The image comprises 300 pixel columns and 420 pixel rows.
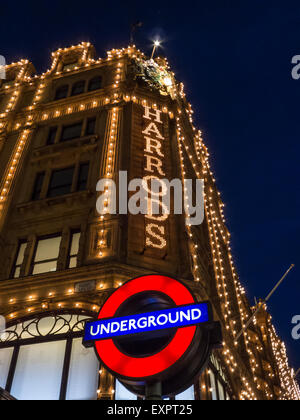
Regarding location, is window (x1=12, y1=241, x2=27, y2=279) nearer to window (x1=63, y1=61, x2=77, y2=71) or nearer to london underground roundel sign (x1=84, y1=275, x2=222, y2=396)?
london underground roundel sign (x1=84, y1=275, x2=222, y2=396)

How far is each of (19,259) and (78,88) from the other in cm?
1402

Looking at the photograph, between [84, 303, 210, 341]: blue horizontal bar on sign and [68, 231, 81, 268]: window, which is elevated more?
[68, 231, 81, 268]: window

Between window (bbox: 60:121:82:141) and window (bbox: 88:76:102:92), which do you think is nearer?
window (bbox: 60:121:82:141)

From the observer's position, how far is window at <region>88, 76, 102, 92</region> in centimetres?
2634

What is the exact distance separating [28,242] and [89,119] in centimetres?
913

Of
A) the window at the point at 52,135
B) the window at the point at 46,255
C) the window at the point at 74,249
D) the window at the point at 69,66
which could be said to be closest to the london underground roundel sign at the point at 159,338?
the window at the point at 74,249

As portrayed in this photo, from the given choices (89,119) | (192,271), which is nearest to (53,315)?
(192,271)

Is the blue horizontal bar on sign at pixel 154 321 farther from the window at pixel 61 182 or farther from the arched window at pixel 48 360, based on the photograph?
the window at pixel 61 182

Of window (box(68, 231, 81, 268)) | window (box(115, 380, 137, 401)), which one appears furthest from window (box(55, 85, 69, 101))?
window (box(115, 380, 137, 401))

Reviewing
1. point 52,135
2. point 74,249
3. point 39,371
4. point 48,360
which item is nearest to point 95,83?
point 52,135

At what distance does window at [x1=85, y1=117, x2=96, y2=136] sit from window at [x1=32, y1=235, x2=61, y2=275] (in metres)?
7.14

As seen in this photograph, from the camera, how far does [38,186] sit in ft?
67.7

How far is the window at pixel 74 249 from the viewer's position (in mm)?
16391

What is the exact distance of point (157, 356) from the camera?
17.7 ft
